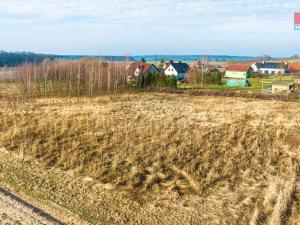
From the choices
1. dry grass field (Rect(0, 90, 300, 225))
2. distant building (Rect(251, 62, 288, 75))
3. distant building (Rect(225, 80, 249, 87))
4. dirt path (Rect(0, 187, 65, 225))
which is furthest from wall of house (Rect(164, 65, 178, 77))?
dirt path (Rect(0, 187, 65, 225))

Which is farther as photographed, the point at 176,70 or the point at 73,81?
the point at 176,70

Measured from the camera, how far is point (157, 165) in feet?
31.2

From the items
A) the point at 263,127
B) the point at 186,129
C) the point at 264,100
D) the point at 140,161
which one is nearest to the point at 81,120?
the point at 186,129

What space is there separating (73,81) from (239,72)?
33131 millimetres

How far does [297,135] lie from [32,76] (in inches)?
1051

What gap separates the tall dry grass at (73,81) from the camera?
26.9 m

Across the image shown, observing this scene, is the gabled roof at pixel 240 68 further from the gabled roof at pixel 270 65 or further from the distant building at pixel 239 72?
the gabled roof at pixel 270 65

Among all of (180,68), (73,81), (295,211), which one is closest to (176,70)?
(180,68)

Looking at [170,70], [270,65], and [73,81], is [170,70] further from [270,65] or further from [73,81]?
[270,65]

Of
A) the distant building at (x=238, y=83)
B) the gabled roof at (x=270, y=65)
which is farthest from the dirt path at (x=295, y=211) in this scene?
the gabled roof at (x=270, y=65)

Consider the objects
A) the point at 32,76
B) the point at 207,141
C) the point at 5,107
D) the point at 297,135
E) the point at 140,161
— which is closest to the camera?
the point at 140,161

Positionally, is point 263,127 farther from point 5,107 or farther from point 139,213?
point 5,107

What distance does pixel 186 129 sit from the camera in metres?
13.6

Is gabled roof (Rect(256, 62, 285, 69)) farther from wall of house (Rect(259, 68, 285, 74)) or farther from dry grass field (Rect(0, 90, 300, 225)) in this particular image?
dry grass field (Rect(0, 90, 300, 225))
